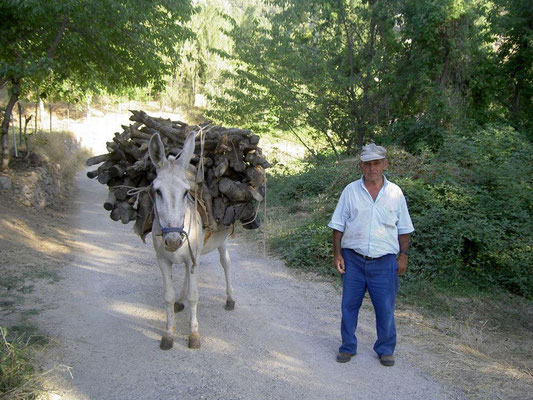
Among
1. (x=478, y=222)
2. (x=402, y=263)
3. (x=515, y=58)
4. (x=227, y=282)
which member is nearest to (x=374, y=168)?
(x=402, y=263)

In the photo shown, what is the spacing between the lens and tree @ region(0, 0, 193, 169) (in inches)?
378

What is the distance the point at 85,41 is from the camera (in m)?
11.5

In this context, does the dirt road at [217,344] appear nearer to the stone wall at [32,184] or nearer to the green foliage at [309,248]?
the green foliage at [309,248]

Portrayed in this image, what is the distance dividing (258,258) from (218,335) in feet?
11.5

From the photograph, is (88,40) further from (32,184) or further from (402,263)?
(402,263)

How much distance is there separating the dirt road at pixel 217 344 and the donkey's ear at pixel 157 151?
6.31ft

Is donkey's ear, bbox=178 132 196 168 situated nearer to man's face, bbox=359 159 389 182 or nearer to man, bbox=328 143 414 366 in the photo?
man, bbox=328 143 414 366

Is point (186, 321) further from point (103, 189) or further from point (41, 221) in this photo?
point (103, 189)

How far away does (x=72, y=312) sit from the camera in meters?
5.55

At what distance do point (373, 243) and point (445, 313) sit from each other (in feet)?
8.03

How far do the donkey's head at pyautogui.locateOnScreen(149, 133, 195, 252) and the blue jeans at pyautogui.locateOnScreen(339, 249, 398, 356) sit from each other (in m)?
1.63

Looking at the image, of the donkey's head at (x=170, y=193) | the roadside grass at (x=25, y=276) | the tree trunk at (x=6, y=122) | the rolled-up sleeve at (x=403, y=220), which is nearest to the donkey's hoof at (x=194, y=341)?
the donkey's head at (x=170, y=193)

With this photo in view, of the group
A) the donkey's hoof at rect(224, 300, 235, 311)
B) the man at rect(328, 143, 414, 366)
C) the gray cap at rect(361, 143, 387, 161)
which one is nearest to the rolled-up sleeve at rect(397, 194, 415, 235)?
the man at rect(328, 143, 414, 366)

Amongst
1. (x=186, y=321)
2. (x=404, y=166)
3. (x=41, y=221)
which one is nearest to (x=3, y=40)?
(x=41, y=221)
